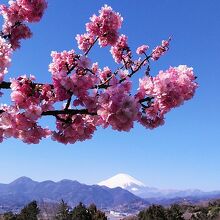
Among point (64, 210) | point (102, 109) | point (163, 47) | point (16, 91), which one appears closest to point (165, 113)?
point (102, 109)

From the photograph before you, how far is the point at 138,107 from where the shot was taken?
506 centimetres

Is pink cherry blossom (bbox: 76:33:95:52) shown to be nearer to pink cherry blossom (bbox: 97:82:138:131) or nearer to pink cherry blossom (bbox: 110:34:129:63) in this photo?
pink cherry blossom (bbox: 110:34:129:63)

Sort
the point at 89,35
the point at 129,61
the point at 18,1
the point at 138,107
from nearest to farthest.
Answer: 1. the point at 138,107
2. the point at 18,1
3. the point at 89,35
4. the point at 129,61

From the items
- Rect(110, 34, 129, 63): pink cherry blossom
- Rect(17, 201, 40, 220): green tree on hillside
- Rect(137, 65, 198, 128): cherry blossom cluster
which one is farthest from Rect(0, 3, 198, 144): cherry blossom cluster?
Rect(17, 201, 40, 220): green tree on hillside

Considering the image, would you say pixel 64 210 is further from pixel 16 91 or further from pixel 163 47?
pixel 16 91

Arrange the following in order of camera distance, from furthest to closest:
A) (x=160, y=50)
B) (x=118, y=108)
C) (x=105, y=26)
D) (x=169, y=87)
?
(x=160, y=50) → (x=105, y=26) → (x=169, y=87) → (x=118, y=108)

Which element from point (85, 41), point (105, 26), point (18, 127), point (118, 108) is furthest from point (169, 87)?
point (85, 41)

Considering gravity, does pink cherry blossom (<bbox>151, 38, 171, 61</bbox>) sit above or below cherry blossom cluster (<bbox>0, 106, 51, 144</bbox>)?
above

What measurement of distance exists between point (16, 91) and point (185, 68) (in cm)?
207

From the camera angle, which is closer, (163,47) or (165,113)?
(165,113)

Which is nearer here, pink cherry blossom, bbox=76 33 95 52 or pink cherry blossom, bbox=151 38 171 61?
pink cherry blossom, bbox=76 33 95 52

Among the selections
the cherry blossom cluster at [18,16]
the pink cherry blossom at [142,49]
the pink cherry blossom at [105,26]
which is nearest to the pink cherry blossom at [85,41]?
the pink cherry blossom at [105,26]

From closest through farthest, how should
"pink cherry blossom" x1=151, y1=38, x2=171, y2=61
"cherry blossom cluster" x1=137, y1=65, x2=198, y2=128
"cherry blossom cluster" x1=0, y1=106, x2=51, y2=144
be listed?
"cherry blossom cluster" x1=137, y1=65, x2=198, y2=128, "cherry blossom cluster" x1=0, y1=106, x2=51, y2=144, "pink cherry blossom" x1=151, y1=38, x2=171, y2=61

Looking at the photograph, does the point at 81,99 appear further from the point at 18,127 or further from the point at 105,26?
the point at 105,26
